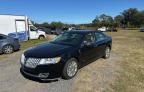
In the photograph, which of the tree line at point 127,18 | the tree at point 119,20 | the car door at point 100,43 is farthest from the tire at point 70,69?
the tree line at point 127,18

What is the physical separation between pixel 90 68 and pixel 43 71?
2.42m

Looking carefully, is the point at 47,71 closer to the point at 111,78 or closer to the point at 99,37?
the point at 111,78

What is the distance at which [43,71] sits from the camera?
216 inches

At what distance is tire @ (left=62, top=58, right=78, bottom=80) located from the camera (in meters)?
5.83

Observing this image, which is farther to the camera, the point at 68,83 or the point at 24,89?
the point at 68,83

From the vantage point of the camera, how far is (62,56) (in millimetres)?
5715

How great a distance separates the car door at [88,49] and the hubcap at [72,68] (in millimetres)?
498

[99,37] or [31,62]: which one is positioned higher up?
[99,37]

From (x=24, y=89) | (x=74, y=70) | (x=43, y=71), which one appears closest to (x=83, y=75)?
(x=74, y=70)

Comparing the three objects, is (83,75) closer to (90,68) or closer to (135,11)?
(90,68)

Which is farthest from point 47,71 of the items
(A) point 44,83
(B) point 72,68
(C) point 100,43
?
(C) point 100,43

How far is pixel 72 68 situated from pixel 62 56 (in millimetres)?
671

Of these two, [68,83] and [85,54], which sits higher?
[85,54]

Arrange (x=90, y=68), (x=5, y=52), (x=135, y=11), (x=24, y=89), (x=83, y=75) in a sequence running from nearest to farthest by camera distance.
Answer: (x=24, y=89), (x=83, y=75), (x=90, y=68), (x=5, y=52), (x=135, y=11)
